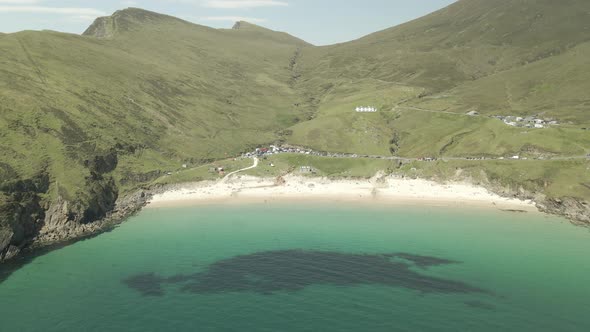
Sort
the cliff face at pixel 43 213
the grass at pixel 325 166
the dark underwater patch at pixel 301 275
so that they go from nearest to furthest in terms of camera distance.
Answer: the dark underwater patch at pixel 301 275
the cliff face at pixel 43 213
the grass at pixel 325 166

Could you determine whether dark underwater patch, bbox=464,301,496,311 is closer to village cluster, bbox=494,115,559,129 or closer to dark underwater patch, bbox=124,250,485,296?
dark underwater patch, bbox=124,250,485,296

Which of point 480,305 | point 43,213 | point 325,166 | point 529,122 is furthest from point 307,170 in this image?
point 480,305

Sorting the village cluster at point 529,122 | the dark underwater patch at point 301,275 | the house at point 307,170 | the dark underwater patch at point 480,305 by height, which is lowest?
the dark underwater patch at point 301,275

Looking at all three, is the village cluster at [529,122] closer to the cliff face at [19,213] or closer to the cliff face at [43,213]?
the cliff face at [43,213]

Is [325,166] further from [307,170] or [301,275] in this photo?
[301,275]

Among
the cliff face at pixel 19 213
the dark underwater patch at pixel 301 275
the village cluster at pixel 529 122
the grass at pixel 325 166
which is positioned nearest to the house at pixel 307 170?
the grass at pixel 325 166

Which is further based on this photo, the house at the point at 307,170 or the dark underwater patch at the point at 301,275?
the house at the point at 307,170

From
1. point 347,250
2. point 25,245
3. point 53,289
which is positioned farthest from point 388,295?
point 25,245
